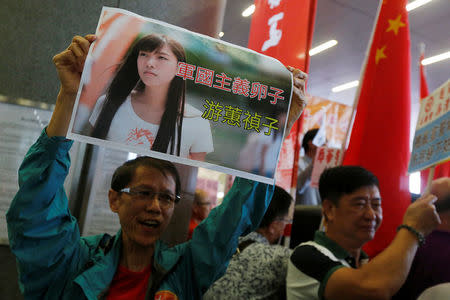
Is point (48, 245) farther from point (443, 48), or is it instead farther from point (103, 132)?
point (443, 48)

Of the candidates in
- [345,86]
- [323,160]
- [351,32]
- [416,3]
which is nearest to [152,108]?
[323,160]

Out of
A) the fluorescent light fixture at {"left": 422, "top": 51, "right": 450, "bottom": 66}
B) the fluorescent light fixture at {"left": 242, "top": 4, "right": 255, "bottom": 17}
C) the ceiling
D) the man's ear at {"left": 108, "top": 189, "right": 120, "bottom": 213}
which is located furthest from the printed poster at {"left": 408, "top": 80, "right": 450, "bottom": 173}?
the fluorescent light fixture at {"left": 422, "top": 51, "right": 450, "bottom": 66}

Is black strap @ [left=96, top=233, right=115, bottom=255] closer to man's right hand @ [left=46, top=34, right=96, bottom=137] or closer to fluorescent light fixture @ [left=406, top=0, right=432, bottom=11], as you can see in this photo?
man's right hand @ [left=46, top=34, right=96, bottom=137]

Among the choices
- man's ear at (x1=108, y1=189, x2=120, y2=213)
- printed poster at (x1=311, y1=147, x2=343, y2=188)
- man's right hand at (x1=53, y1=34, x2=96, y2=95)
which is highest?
printed poster at (x1=311, y1=147, x2=343, y2=188)

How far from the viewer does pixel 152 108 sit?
33.3 inches

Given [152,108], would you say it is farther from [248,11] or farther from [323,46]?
[323,46]

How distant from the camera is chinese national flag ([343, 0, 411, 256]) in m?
1.91

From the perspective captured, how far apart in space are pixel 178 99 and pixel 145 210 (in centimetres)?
44

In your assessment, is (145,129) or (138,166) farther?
(138,166)

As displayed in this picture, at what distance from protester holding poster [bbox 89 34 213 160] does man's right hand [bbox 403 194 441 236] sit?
79 centimetres

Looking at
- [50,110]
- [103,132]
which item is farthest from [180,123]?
[50,110]

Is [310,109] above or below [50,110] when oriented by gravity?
above

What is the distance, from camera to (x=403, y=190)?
6.32 feet

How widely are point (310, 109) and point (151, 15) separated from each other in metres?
4.21
